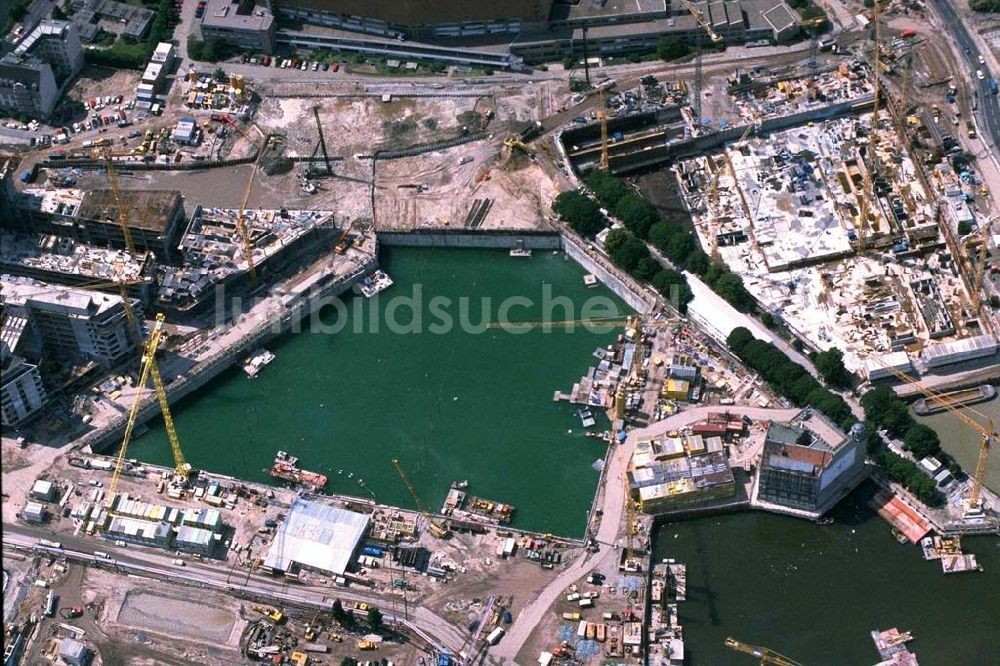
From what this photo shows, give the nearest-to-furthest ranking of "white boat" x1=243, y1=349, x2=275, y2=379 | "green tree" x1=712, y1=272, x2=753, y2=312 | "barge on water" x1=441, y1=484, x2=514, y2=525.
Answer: "barge on water" x1=441, y1=484, x2=514, y2=525, "white boat" x1=243, y1=349, x2=275, y2=379, "green tree" x1=712, y1=272, x2=753, y2=312

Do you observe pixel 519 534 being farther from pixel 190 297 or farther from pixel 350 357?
pixel 190 297

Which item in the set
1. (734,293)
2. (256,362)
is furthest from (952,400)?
(256,362)

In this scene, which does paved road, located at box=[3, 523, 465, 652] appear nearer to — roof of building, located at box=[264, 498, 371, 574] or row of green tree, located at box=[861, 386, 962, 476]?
roof of building, located at box=[264, 498, 371, 574]

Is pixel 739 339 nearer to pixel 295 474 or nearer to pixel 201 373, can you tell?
pixel 295 474

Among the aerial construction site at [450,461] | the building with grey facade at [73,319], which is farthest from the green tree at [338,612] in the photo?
the building with grey facade at [73,319]

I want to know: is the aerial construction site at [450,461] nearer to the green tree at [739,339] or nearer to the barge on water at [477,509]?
the barge on water at [477,509]

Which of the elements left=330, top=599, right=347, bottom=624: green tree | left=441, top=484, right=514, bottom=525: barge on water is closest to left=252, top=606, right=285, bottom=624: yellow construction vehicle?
left=330, top=599, right=347, bottom=624: green tree

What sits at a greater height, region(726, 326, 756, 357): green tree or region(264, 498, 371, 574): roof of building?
region(726, 326, 756, 357): green tree
